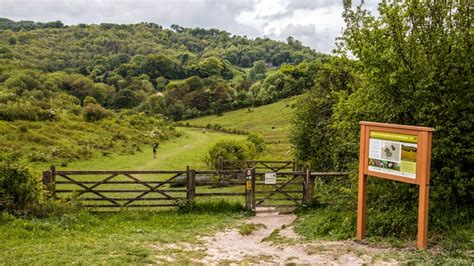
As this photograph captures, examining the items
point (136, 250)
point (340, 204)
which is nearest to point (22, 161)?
point (136, 250)

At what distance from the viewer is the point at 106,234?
12.0m

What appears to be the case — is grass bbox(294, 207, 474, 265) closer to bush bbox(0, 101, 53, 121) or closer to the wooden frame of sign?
the wooden frame of sign

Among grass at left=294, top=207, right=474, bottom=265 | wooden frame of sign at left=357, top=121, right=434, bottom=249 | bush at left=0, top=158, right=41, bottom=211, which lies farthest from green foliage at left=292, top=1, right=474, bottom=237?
bush at left=0, top=158, right=41, bottom=211

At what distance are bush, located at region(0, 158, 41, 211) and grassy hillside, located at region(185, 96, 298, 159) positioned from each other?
44117 mm

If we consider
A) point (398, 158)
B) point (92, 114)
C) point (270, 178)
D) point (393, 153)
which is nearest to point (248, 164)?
point (270, 178)

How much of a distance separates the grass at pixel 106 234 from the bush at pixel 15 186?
836mm

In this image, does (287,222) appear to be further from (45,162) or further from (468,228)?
(45,162)

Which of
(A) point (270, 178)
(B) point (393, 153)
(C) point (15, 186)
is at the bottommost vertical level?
(A) point (270, 178)

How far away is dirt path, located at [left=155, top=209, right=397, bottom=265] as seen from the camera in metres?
9.10

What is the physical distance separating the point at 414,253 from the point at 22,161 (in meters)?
11.7

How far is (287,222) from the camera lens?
50.3 ft

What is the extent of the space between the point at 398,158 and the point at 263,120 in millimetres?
67577

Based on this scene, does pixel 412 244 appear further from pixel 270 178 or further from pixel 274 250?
pixel 270 178

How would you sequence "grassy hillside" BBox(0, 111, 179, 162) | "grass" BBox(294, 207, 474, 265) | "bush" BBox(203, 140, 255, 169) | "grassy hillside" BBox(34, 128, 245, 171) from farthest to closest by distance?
"grassy hillside" BBox(0, 111, 179, 162) < "grassy hillside" BBox(34, 128, 245, 171) < "bush" BBox(203, 140, 255, 169) < "grass" BBox(294, 207, 474, 265)
